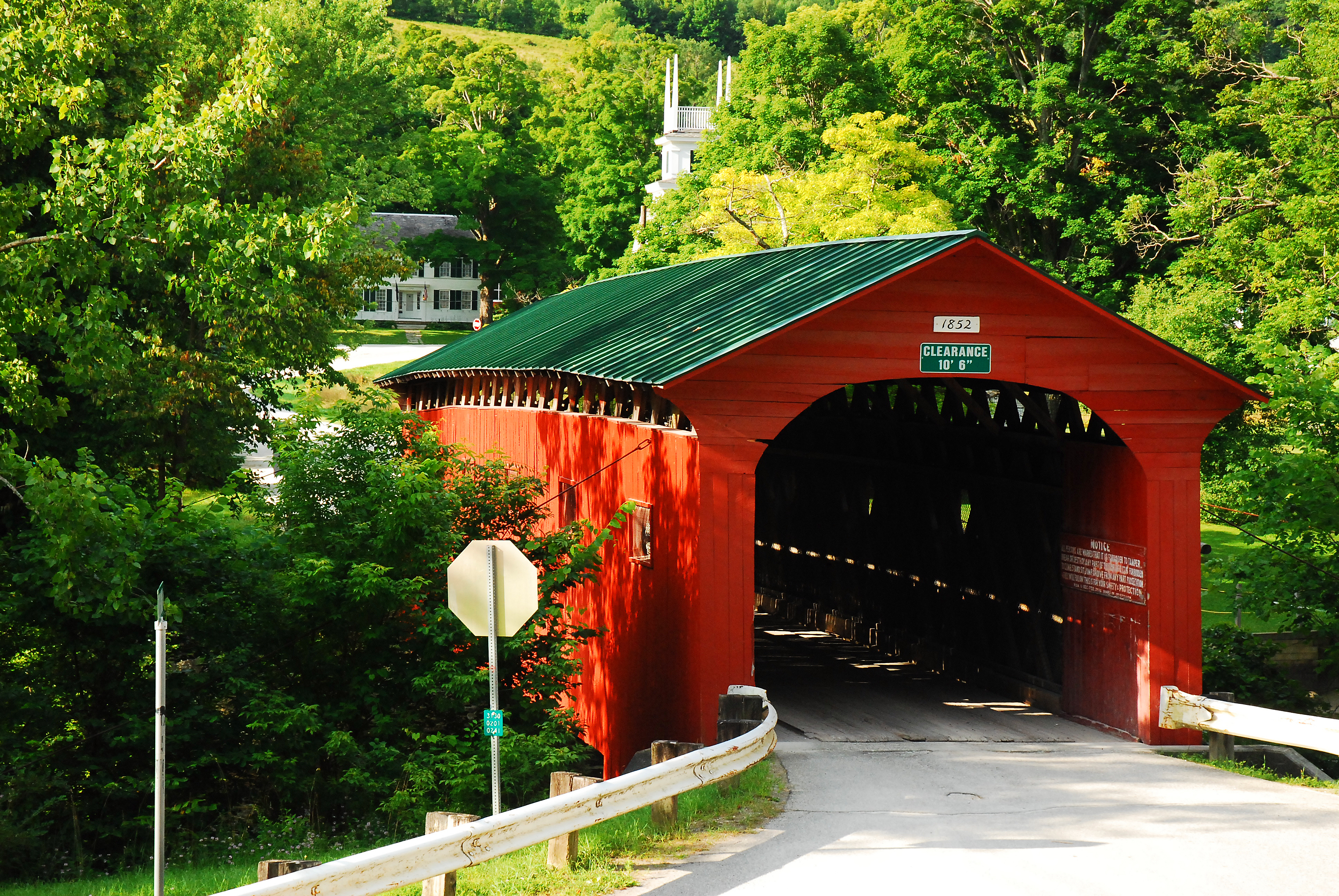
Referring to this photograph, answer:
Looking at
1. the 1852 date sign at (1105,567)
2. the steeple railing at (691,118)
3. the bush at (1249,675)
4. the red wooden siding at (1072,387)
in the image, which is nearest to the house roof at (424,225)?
the steeple railing at (691,118)

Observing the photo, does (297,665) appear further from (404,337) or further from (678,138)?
(404,337)

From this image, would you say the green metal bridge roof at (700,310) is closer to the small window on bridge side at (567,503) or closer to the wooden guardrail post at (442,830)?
the small window on bridge side at (567,503)

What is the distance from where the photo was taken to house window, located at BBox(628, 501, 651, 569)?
12492 millimetres

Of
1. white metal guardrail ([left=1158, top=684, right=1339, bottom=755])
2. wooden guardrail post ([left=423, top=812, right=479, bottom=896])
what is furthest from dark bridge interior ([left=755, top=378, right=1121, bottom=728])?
wooden guardrail post ([left=423, top=812, right=479, bottom=896])

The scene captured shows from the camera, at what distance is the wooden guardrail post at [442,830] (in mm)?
6621

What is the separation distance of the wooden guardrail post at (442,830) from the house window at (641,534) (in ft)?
18.7

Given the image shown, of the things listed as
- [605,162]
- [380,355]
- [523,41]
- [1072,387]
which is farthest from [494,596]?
[523,41]

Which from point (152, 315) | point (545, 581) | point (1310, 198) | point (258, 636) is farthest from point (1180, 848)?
point (1310, 198)

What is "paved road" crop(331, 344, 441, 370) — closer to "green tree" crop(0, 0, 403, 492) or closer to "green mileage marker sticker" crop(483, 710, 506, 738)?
"green tree" crop(0, 0, 403, 492)

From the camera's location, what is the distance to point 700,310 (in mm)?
13664

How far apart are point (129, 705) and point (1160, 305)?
71.3 ft

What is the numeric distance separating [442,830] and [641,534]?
6.07m

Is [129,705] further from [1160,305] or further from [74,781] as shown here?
[1160,305]

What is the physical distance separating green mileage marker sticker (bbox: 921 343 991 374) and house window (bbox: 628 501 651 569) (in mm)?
2846
